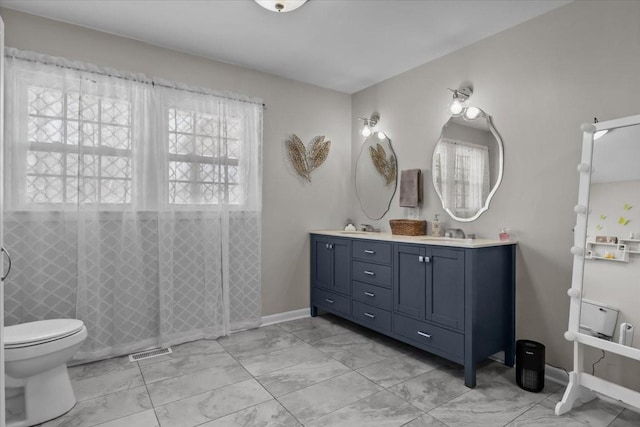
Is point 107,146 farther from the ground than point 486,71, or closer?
closer

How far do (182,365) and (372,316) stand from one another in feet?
5.02

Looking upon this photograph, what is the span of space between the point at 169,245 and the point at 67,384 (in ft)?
3.81

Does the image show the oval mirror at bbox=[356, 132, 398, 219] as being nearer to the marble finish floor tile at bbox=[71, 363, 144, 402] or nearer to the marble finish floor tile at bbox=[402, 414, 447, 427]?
the marble finish floor tile at bbox=[402, 414, 447, 427]

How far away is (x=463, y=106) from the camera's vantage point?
116 inches

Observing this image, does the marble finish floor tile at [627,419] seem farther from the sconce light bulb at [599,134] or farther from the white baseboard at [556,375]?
the sconce light bulb at [599,134]

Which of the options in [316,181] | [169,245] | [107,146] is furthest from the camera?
[316,181]

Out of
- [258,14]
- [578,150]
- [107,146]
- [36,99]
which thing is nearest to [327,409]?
[578,150]

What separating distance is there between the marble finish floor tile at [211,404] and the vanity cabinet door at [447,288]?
49.4 inches

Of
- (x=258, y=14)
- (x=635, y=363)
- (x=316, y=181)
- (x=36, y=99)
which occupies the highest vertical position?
(x=258, y=14)

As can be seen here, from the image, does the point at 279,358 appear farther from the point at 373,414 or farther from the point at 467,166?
the point at 467,166

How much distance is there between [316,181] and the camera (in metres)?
3.91

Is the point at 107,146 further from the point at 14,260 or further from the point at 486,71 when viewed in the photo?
the point at 486,71

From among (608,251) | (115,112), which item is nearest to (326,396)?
(608,251)

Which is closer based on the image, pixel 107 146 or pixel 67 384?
pixel 67 384
